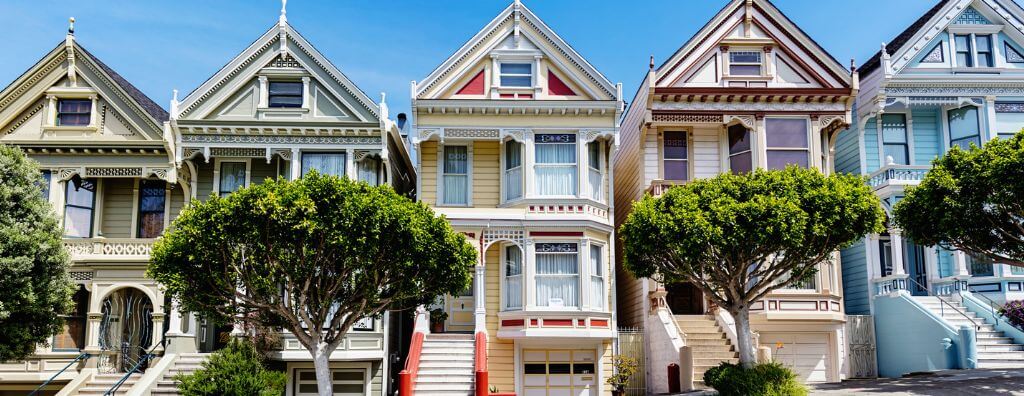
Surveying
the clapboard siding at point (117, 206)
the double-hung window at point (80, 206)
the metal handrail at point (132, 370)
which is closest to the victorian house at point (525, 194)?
the metal handrail at point (132, 370)

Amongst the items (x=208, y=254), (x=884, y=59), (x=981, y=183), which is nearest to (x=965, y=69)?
(x=884, y=59)

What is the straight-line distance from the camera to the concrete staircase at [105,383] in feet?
77.7

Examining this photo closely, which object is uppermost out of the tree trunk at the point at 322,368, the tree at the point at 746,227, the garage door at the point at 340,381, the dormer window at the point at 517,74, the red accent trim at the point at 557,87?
the dormer window at the point at 517,74

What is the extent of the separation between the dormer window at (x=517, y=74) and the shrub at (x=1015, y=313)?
51.2 ft

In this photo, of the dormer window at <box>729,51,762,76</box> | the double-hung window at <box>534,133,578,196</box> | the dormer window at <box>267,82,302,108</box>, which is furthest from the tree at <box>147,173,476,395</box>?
the dormer window at <box>729,51,762,76</box>

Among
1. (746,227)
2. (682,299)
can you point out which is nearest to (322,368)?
(746,227)

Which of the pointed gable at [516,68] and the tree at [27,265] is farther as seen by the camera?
the pointed gable at [516,68]

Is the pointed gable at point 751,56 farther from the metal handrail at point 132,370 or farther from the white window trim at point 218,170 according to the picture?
the metal handrail at point 132,370

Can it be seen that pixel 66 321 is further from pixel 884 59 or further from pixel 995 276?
pixel 995 276

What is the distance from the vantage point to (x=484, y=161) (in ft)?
91.7

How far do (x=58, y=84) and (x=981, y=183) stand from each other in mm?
26304

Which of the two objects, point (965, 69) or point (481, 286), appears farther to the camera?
point (965, 69)

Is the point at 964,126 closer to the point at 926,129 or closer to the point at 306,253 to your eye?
the point at 926,129

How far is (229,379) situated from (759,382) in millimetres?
12491
